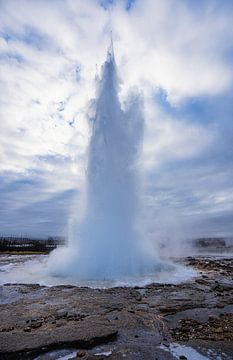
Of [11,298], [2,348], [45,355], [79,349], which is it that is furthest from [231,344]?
[11,298]

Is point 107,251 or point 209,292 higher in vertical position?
point 107,251

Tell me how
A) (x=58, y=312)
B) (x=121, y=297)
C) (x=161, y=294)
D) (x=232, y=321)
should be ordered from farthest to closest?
(x=161, y=294)
(x=121, y=297)
(x=58, y=312)
(x=232, y=321)

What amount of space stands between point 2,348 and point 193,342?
3.87 meters

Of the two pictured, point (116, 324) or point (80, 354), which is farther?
point (116, 324)

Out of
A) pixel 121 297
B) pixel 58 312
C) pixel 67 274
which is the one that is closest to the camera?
pixel 58 312

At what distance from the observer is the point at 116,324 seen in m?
7.30

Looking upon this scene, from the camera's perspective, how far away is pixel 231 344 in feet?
19.2

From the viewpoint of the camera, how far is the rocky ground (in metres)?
5.52

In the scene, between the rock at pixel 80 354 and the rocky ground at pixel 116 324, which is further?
the rocky ground at pixel 116 324

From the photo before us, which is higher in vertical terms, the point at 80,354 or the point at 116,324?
the point at 116,324

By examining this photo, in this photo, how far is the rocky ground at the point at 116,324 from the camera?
217 inches

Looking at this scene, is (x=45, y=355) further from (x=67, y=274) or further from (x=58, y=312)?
(x=67, y=274)

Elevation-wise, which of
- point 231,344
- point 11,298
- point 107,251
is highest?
point 107,251

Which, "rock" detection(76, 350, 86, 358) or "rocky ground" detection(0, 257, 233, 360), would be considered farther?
"rocky ground" detection(0, 257, 233, 360)
